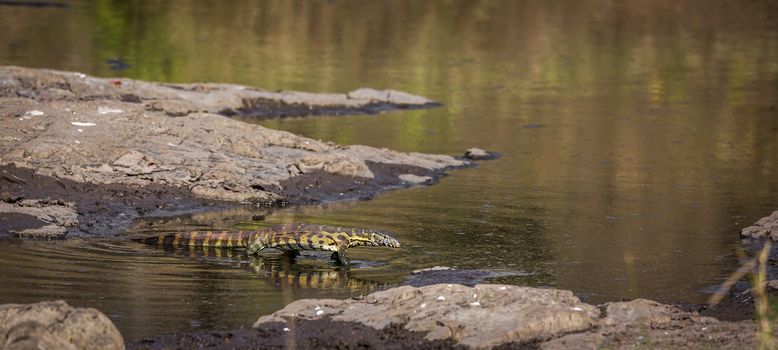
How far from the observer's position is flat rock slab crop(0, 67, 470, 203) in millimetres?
14328

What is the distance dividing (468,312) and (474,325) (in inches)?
8.1

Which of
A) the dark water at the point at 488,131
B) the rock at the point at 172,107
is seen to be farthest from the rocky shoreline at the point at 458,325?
the rock at the point at 172,107

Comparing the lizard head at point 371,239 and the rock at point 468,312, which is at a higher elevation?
the rock at point 468,312

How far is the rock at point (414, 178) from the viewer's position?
1583cm

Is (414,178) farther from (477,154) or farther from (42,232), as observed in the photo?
(42,232)

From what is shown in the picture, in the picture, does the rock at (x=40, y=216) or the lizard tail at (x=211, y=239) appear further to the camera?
the rock at (x=40, y=216)

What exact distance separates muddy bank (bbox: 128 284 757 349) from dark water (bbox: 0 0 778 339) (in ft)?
2.19

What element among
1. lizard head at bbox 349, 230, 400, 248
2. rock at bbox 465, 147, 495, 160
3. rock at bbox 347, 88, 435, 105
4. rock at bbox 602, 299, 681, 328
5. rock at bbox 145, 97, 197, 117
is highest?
rock at bbox 602, 299, 681, 328

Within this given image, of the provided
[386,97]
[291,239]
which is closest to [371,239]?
[291,239]

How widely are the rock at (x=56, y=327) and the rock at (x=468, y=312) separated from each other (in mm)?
1411

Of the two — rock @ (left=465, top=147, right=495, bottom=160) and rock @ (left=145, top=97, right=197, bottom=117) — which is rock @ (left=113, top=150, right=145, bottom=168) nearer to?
rock @ (left=145, top=97, right=197, bottom=117)

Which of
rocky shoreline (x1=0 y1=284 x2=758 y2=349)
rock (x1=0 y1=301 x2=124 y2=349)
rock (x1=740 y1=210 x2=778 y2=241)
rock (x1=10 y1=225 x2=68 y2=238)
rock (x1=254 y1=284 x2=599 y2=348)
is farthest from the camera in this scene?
rock (x1=740 y1=210 x2=778 y2=241)

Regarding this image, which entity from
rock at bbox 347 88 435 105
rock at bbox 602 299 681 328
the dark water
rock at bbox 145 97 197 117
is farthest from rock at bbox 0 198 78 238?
rock at bbox 347 88 435 105

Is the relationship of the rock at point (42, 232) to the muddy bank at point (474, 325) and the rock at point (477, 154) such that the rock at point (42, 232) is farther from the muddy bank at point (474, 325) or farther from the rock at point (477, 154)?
the rock at point (477, 154)
